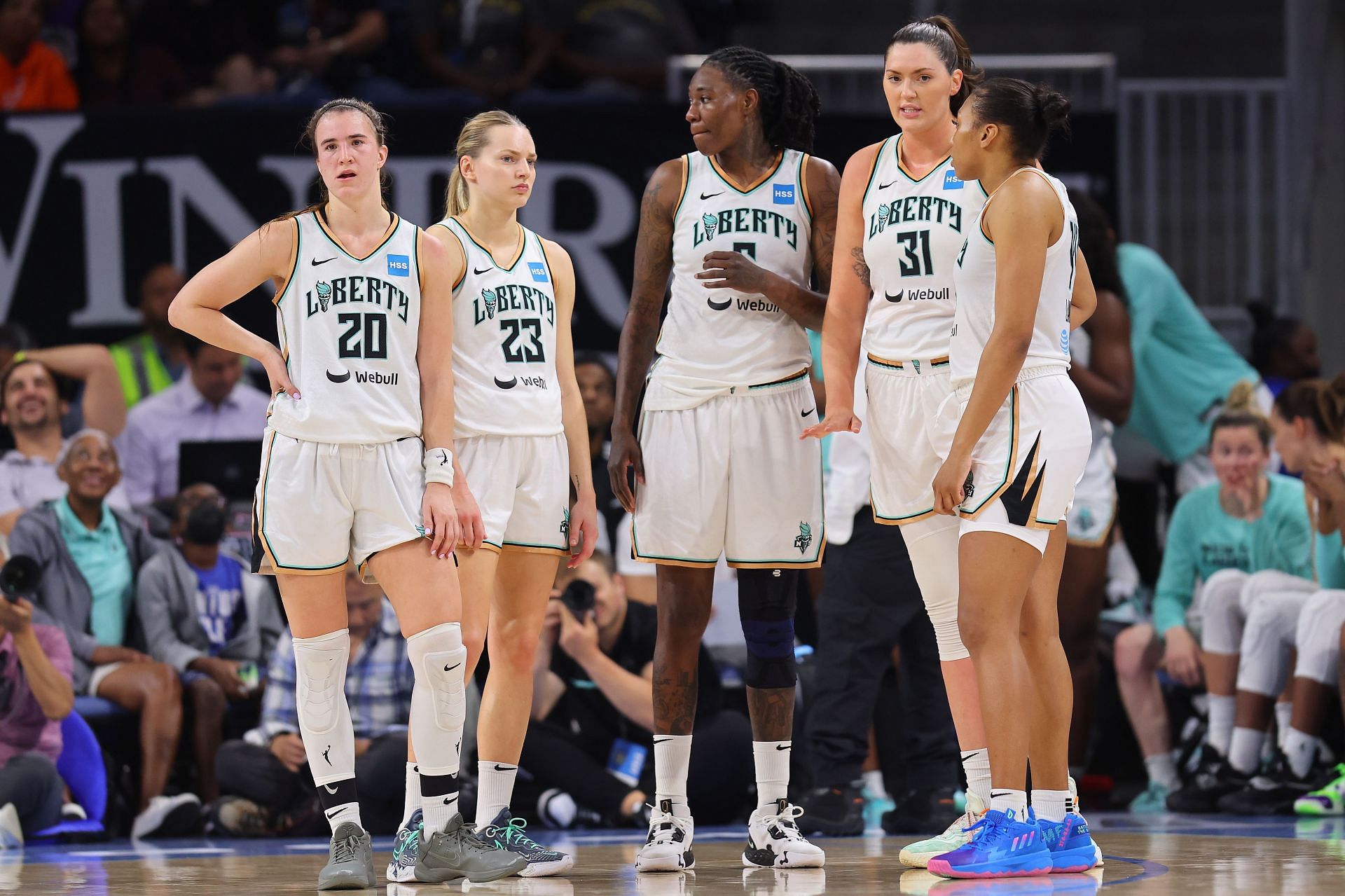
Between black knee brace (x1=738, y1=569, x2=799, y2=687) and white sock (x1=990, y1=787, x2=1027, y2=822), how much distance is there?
76 cm

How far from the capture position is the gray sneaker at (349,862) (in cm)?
429

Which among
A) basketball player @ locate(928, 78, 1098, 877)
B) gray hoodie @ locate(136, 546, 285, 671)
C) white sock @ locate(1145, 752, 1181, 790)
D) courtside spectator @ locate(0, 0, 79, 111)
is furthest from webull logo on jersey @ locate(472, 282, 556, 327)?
courtside spectator @ locate(0, 0, 79, 111)

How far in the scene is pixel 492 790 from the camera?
474 cm

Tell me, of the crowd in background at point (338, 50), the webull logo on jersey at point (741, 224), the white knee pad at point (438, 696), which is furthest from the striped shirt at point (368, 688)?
the crowd in background at point (338, 50)

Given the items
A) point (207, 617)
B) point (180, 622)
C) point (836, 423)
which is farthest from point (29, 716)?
point (836, 423)

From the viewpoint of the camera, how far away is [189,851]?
18.8 feet

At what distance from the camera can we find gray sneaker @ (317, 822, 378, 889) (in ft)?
14.1

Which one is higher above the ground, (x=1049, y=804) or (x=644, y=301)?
(x=644, y=301)

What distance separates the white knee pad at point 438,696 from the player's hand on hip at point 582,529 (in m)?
0.55

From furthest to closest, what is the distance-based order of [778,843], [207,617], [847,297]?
[207,617] → [847,297] → [778,843]

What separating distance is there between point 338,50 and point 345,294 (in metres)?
5.72

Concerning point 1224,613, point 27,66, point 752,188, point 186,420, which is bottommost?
point 1224,613

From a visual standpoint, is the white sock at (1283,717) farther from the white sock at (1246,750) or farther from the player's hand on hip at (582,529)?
the player's hand on hip at (582,529)

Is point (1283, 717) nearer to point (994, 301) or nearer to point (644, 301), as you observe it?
point (994, 301)
